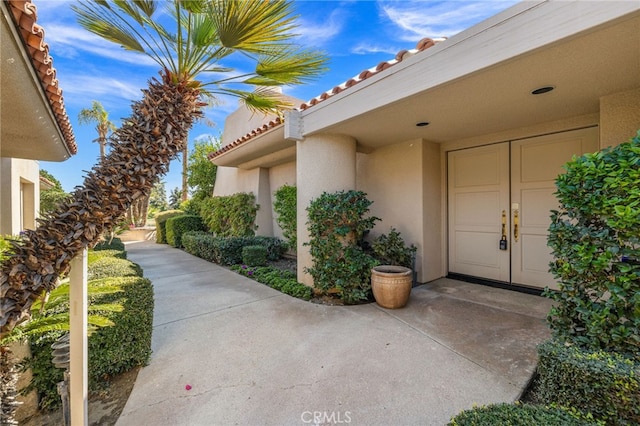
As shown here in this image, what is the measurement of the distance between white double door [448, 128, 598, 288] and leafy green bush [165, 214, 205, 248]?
38.3ft

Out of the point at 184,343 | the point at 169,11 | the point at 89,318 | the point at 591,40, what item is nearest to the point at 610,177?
the point at 591,40

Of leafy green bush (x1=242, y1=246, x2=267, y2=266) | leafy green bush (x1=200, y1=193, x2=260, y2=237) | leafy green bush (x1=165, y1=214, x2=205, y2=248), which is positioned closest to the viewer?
leafy green bush (x1=242, y1=246, x2=267, y2=266)

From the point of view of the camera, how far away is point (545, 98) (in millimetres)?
3938

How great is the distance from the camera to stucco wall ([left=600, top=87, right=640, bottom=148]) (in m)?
3.63

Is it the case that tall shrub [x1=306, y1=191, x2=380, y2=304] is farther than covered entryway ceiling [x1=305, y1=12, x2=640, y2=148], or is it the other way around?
tall shrub [x1=306, y1=191, x2=380, y2=304]

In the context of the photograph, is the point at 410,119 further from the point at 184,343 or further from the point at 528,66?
the point at 184,343

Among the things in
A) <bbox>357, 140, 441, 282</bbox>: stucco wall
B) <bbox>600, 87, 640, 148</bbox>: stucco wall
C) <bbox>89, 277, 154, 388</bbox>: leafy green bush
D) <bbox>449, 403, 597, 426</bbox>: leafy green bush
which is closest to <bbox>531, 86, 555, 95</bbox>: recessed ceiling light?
<bbox>600, 87, 640, 148</bbox>: stucco wall

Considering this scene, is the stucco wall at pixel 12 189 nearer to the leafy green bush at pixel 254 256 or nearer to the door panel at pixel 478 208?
the leafy green bush at pixel 254 256

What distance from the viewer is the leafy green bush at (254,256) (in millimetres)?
7910

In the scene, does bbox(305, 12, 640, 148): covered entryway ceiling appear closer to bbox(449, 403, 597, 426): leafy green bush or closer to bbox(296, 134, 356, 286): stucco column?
bbox(296, 134, 356, 286): stucco column

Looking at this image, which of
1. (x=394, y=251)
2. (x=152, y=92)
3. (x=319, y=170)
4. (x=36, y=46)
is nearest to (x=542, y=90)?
(x=394, y=251)

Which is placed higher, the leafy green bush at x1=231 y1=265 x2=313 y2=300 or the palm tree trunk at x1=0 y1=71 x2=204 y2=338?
the palm tree trunk at x1=0 y1=71 x2=204 y2=338

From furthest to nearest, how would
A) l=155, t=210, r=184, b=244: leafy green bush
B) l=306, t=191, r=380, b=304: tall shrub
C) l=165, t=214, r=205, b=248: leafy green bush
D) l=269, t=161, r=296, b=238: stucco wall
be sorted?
l=155, t=210, r=184, b=244: leafy green bush < l=165, t=214, r=205, b=248: leafy green bush < l=269, t=161, r=296, b=238: stucco wall < l=306, t=191, r=380, b=304: tall shrub

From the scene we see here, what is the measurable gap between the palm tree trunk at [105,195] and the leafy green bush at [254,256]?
19.6 feet
